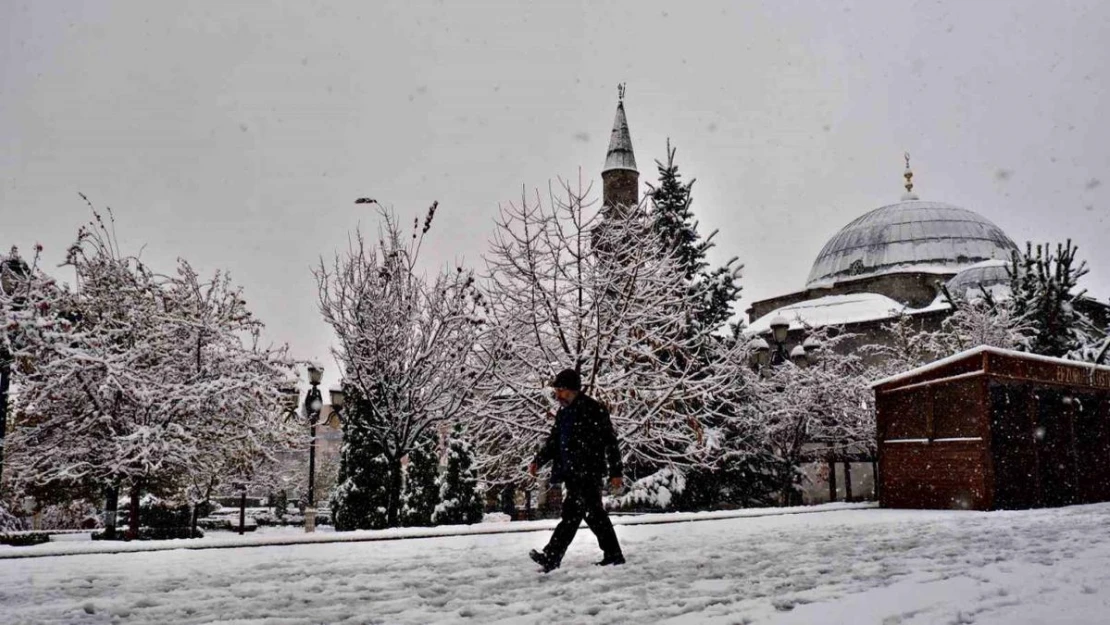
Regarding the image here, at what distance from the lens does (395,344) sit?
675 inches

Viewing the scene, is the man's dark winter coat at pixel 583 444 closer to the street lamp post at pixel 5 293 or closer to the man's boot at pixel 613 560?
the man's boot at pixel 613 560

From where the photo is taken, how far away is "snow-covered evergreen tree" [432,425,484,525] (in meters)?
21.3

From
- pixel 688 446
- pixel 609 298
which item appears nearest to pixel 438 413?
pixel 609 298

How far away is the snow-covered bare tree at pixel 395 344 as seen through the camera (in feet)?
55.9

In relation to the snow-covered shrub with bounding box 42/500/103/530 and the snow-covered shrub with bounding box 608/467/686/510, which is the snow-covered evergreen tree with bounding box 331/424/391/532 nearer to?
the snow-covered shrub with bounding box 42/500/103/530

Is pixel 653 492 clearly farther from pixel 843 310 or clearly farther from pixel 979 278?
pixel 979 278

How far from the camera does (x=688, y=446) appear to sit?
19.6 metres

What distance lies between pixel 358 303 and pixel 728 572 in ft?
42.5

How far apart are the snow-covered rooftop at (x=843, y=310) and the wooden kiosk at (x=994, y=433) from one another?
95.1ft

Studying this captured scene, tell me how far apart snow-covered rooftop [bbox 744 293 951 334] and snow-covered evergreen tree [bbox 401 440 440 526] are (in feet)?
88.7

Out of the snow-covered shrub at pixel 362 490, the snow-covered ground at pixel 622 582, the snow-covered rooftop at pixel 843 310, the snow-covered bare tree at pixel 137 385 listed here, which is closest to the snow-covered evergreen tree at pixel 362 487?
the snow-covered shrub at pixel 362 490

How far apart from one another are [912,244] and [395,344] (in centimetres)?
4436

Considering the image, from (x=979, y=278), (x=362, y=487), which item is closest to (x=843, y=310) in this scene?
(x=979, y=278)

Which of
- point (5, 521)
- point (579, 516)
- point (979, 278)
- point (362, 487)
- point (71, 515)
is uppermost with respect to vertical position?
point (979, 278)
